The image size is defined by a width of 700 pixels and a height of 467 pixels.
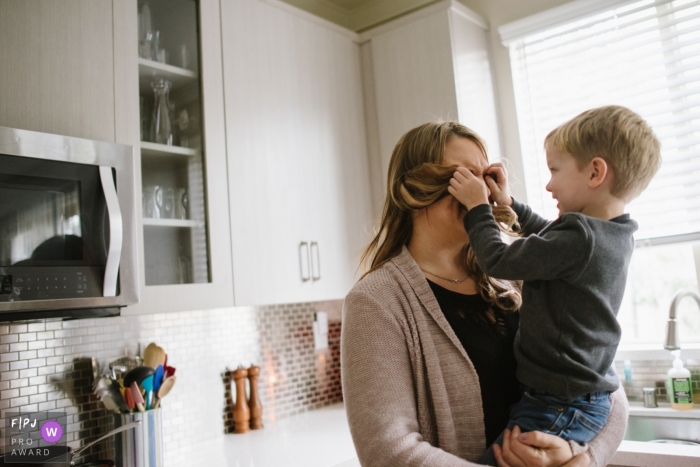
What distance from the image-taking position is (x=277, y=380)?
8.40 feet

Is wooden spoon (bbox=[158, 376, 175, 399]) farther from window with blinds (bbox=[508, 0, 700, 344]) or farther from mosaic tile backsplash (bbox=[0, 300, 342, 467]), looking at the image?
window with blinds (bbox=[508, 0, 700, 344])

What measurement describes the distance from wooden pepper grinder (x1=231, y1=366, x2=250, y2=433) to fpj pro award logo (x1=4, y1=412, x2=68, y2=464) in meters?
0.66

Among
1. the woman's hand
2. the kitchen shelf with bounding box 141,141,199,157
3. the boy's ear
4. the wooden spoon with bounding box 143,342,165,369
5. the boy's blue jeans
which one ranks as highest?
the kitchen shelf with bounding box 141,141,199,157

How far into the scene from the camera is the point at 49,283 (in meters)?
1.48

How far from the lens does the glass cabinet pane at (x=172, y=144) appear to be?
1.83 meters

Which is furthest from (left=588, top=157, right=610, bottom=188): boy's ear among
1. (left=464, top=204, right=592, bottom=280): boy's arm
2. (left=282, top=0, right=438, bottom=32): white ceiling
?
(left=282, top=0, right=438, bottom=32): white ceiling

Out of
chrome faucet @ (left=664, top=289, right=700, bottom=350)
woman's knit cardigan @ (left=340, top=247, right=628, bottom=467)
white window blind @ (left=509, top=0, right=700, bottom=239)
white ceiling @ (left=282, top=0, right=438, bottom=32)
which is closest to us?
woman's knit cardigan @ (left=340, top=247, right=628, bottom=467)

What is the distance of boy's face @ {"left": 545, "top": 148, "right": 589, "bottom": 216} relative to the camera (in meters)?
1.25

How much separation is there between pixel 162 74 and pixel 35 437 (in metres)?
1.17

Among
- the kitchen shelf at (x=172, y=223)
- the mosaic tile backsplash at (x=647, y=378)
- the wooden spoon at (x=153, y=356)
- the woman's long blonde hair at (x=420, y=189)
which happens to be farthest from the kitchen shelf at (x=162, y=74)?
the mosaic tile backsplash at (x=647, y=378)

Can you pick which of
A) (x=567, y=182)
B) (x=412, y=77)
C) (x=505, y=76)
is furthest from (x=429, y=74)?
(x=567, y=182)

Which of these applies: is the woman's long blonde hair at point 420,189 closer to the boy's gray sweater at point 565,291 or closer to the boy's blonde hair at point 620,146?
the boy's gray sweater at point 565,291

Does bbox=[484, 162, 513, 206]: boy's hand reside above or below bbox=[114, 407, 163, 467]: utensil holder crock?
above

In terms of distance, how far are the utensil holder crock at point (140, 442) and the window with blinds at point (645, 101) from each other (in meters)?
1.71
